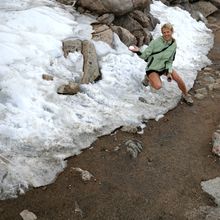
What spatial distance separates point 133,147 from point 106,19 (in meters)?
4.80

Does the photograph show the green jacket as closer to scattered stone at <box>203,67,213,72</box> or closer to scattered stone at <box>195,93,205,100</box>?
scattered stone at <box>195,93,205,100</box>

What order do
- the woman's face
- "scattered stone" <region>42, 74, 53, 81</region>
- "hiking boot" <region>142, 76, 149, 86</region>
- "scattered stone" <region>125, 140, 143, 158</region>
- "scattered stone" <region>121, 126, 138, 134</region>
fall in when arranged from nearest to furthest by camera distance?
"scattered stone" <region>125, 140, 143, 158</region> → "scattered stone" <region>121, 126, 138, 134</region> → "scattered stone" <region>42, 74, 53, 81</region> → the woman's face → "hiking boot" <region>142, 76, 149, 86</region>

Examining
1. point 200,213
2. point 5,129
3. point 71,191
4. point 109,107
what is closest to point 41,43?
point 109,107

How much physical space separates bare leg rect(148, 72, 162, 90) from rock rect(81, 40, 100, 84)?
1206 millimetres

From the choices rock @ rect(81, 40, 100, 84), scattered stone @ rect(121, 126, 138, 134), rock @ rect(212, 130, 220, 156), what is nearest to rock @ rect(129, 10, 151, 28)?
rock @ rect(81, 40, 100, 84)

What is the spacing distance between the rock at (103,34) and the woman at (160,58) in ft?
4.41

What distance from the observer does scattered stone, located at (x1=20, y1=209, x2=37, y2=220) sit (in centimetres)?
533

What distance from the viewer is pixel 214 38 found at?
14672 mm

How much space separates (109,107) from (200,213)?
10.1 ft

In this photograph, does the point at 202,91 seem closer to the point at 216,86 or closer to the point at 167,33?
the point at 216,86

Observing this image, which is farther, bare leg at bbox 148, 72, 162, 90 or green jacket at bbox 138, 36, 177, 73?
bare leg at bbox 148, 72, 162, 90

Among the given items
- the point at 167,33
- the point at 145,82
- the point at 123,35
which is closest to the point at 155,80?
the point at 145,82

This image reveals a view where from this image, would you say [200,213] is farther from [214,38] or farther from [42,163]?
[214,38]

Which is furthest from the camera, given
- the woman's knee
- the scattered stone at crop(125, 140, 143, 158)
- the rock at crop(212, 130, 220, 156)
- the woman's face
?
the woman's knee
